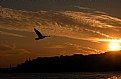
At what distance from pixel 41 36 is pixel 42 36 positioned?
136 millimetres

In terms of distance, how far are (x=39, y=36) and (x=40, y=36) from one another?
0.15 metres

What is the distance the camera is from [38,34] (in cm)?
4253

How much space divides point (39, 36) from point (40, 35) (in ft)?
0.55

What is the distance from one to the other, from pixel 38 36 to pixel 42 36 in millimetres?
473

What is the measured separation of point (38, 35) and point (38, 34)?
0.38 feet

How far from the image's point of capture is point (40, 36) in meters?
42.8

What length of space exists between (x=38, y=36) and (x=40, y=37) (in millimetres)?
272

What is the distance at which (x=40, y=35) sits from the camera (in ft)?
140

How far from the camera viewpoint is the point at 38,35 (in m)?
42.5

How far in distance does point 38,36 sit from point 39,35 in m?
0.17

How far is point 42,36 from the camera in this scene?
1682 inches

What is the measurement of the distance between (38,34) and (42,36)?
1.79 ft

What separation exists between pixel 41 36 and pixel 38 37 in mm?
492

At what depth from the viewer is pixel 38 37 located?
42438 mm
